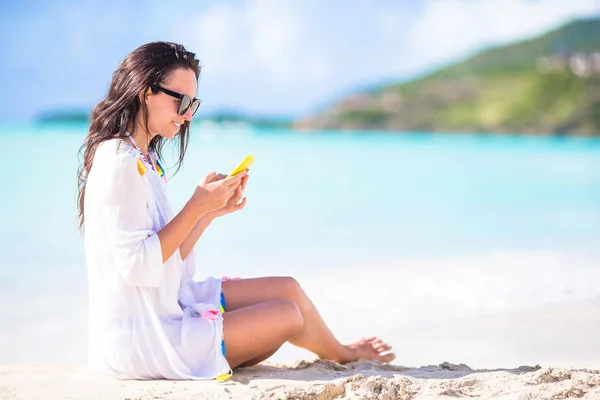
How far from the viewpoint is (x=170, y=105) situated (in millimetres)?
2980

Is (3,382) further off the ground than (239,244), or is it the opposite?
(239,244)

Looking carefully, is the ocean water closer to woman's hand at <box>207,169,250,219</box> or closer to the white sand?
the white sand

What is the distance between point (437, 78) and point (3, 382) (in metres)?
67.8

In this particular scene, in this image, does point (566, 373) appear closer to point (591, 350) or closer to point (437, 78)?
point (591, 350)

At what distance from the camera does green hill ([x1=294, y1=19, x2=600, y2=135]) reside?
5188cm

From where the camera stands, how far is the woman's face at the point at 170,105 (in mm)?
2967

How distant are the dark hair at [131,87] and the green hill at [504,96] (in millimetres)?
45820

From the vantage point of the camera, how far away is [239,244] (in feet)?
27.8

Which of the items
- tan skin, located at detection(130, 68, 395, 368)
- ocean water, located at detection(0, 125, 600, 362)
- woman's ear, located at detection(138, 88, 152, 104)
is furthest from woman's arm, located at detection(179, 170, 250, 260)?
ocean water, located at detection(0, 125, 600, 362)

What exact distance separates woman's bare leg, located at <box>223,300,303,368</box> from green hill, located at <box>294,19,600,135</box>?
4560 centimetres

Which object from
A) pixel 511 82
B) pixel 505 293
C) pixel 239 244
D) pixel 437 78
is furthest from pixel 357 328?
pixel 437 78

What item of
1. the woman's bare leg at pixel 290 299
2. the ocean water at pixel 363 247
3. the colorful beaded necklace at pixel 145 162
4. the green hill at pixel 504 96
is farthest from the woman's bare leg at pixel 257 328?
the green hill at pixel 504 96

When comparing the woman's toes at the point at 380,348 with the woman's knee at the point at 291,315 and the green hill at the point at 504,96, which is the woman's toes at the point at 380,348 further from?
the green hill at the point at 504,96

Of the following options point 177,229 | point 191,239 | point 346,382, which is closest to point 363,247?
point 191,239
